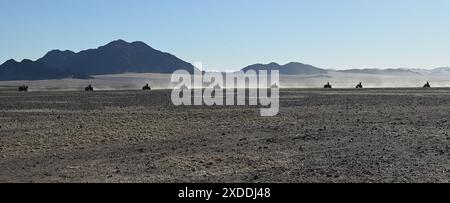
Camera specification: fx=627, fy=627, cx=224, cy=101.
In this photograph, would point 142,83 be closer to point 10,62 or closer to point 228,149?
point 10,62

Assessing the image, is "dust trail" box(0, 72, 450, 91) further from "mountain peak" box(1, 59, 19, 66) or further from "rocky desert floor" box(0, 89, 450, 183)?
"rocky desert floor" box(0, 89, 450, 183)

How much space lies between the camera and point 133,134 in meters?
16.5

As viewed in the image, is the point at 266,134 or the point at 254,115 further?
the point at 254,115

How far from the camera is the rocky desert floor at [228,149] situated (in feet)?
33.1

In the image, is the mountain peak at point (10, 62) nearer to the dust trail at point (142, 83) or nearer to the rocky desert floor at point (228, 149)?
the dust trail at point (142, 83)

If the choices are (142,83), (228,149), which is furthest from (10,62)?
(228,149)

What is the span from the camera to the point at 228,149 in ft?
43.3

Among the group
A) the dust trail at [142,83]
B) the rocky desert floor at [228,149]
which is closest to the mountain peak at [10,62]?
the dust trail at [142,83]

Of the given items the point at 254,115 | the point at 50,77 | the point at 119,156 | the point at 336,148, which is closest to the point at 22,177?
the point at 119,156

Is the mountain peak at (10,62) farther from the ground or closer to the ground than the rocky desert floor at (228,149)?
farther from the ground

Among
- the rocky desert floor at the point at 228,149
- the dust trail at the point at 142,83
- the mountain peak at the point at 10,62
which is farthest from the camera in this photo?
the mountain peak at the point at 10,62

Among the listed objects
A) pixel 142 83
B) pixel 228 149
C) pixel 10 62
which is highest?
pixel 10 62
